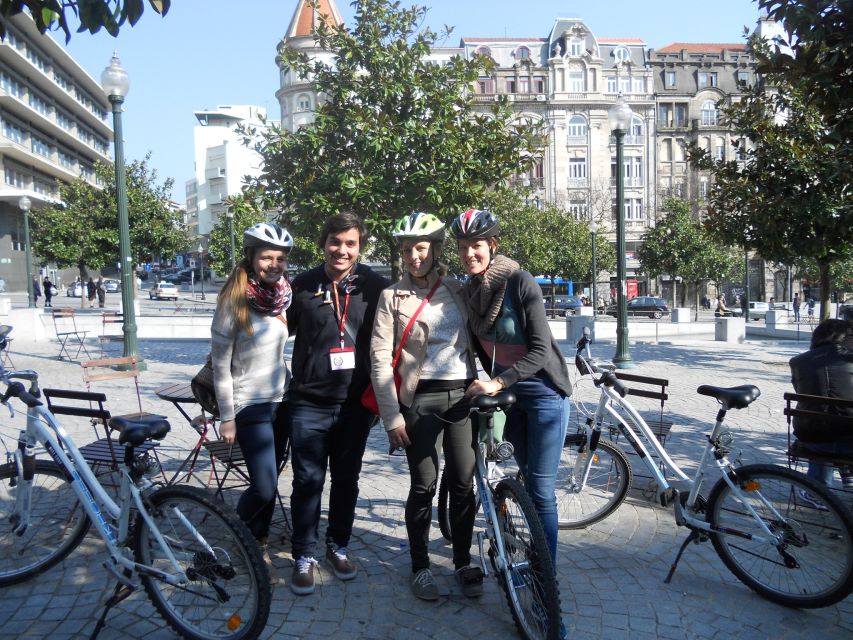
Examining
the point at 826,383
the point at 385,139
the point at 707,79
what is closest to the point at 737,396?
the point at 826,383

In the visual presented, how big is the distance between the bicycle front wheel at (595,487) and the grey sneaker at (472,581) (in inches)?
46.6

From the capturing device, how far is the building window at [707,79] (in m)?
62.4

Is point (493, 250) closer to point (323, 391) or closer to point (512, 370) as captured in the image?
A: point (512, 370)

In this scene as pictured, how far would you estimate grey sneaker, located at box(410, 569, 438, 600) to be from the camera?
3.58 m

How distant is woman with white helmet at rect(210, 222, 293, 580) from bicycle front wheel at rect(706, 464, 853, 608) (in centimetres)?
240

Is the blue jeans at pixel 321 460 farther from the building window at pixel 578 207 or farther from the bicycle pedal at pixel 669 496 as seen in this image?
the building window at pixel 578 207

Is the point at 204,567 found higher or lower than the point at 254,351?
lower

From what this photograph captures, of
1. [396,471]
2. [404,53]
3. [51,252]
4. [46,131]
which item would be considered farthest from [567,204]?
[396,471]

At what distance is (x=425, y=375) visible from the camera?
3.53 metres

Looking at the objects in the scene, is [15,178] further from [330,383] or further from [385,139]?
[330,383]

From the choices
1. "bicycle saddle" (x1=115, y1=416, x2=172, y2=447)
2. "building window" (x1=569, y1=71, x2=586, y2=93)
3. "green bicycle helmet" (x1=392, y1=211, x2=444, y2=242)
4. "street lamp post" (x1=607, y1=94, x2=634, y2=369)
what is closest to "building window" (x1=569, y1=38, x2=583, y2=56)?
"building window" (x1=569, y1=71, x2=586, y2=93)

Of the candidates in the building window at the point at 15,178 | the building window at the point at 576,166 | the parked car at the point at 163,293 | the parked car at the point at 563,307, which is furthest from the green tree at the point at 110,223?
the building window at the point at 576,166

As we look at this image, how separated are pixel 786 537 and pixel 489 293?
193 cm

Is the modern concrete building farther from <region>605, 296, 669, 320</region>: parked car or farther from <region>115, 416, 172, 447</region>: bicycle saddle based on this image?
<region>115, 416, 172, 447</region>: bicycle saddle
